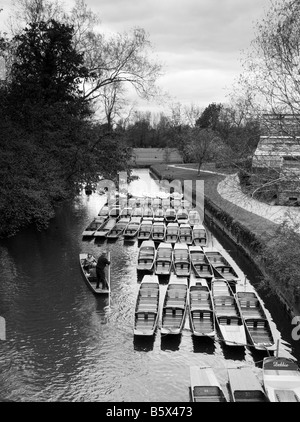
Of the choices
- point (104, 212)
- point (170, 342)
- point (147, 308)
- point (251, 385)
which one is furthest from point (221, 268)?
point (104, 212)

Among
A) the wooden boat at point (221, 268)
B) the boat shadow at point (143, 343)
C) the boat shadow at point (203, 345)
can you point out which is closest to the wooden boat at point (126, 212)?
A: the wooden boat at point (221, 268)

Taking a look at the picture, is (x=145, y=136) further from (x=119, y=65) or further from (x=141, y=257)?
(x=141, y=257)

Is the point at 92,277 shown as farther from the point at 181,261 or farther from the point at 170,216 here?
the point at 170,216

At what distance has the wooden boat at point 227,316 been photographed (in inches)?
704

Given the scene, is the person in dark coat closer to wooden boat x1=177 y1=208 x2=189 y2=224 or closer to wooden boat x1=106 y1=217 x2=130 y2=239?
wooden boat x1=106 y1=217 x2=130 y2=239

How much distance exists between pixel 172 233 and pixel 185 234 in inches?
40.7

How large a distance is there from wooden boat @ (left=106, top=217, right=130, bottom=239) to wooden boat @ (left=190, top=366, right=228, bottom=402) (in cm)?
2016

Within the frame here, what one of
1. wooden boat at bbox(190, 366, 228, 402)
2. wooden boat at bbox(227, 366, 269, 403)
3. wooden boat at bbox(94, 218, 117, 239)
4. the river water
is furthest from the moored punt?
wooden boat at bbox(227, 366, 269, 403)

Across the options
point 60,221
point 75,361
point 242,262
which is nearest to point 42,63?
point 60,221

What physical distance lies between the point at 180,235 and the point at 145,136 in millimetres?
94376

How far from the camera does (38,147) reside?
34.8m

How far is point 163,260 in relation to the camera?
27.2m

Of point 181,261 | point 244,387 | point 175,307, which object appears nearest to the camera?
point 244,387

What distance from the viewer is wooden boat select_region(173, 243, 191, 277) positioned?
25.9m
